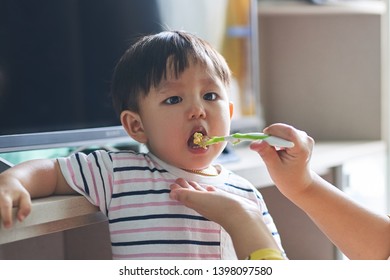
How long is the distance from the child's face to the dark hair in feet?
0.04

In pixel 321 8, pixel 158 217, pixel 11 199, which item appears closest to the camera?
pixel 11 199

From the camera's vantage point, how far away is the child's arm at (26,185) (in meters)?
0.79

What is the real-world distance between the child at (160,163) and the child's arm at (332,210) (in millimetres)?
58

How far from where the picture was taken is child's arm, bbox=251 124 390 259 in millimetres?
983

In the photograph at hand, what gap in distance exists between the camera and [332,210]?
3.31ft

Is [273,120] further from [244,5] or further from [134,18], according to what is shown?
[134,18]

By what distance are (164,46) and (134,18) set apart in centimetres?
36

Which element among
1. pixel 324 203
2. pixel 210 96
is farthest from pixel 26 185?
pixel 324 203

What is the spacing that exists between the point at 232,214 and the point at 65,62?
0.45 metres

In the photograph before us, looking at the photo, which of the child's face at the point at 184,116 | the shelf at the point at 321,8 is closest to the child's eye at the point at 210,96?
the child's face at the point at 184,116

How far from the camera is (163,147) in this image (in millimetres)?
966

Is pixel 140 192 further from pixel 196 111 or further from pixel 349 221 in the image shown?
pixel 349 221

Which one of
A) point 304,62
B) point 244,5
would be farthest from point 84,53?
point 304,62

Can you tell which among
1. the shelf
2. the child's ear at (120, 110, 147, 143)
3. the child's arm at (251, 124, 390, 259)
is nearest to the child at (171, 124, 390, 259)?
the child's arm at (251, 124, 390, 259)
